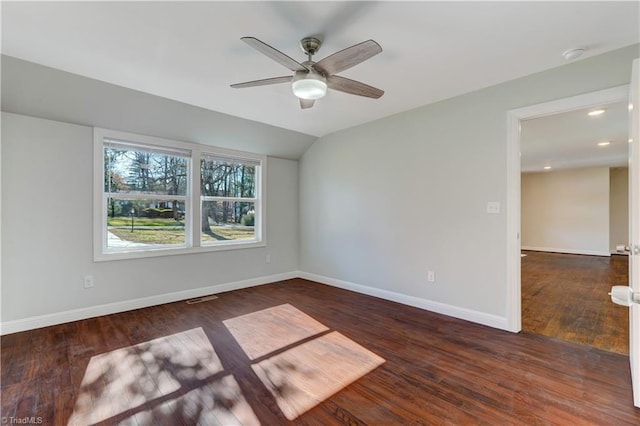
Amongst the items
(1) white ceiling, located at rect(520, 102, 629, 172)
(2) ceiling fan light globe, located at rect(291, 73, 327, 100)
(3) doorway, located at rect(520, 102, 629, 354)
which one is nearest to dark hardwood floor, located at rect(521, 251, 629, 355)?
(3) doorway, located at rect(520, 102, 629, 354)

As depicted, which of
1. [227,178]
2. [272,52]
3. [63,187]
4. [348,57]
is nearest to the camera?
[272,52]

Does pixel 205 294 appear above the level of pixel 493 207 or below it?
below

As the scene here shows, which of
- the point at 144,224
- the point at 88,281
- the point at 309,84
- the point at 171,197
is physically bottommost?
the point at 88,281

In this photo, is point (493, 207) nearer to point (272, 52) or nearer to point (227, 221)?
point (272, 52)

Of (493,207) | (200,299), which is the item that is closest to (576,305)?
(493,207)

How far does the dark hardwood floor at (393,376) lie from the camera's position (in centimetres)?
167

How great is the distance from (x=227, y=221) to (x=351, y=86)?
9.89 feet

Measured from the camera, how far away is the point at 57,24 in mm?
1946

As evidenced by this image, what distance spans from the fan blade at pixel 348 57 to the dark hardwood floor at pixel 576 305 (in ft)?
9.74

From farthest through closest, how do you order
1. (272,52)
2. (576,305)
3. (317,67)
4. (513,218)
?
(576,305), (513,218), (317,67), (272,52)

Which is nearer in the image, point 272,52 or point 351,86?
point 272,52

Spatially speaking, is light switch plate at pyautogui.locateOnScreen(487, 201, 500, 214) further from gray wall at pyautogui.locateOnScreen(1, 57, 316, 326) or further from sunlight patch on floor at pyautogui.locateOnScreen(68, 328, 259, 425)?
gray wall at pyautogui.locateOnScreen(1, 57, 316, 326)

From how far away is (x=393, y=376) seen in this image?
2055 millimetres

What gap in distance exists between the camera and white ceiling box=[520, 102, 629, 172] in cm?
370
